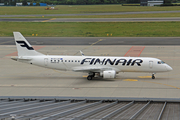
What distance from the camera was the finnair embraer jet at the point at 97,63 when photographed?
3834cm

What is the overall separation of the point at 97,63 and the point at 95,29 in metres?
60.4

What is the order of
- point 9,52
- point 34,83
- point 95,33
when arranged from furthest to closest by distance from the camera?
1. point 95,33
2. point 9,52
3. point 34,83

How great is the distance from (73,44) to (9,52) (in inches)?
682

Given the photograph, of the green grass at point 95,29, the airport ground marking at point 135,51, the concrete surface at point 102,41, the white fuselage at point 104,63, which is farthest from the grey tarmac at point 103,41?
the white fuselage at point 104,63

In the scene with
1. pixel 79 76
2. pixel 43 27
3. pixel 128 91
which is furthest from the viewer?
pixel 43 27

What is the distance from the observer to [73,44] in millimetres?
72312

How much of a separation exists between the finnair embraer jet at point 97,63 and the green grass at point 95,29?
4822 centimetres

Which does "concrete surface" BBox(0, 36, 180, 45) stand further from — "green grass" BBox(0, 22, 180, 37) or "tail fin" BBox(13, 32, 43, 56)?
"tail fin" BBox(13, 32, 43, 56)

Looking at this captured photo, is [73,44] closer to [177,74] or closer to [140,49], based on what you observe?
[140,49]

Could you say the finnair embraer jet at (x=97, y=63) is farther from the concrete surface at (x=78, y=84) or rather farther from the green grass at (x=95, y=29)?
the green grass at (x=95, y=29)

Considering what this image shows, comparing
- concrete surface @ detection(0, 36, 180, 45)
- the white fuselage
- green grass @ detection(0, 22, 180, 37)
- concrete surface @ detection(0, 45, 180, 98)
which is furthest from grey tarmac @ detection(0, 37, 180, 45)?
the white fuselage

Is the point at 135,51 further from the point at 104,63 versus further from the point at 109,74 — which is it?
the point at 109,74

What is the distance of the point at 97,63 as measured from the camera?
38781mm

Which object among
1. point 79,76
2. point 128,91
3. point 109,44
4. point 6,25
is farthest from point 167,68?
point 6,25
